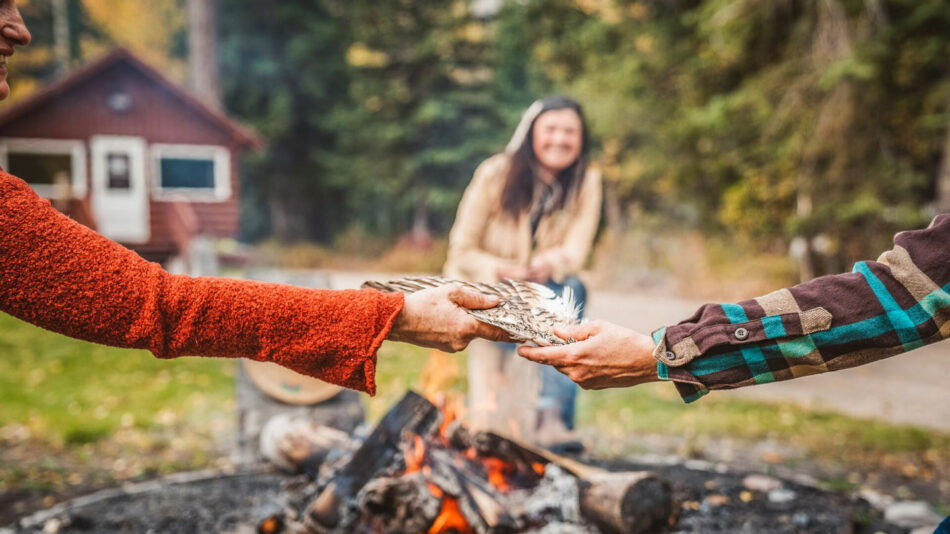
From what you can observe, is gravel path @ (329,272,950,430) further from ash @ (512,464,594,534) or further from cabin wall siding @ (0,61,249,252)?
cabin wall siding @ (0,61,249,252)

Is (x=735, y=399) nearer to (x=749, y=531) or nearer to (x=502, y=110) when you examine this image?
(x=749, y=531)

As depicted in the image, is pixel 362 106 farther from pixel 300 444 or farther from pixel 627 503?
Result: pixel 627 503

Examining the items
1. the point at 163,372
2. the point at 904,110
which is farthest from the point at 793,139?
the point at 163,372

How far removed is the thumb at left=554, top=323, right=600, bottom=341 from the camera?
179cm

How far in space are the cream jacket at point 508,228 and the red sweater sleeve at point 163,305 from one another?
2226mm

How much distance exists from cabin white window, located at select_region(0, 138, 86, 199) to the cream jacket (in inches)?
562

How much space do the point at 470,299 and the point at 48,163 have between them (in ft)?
60.0

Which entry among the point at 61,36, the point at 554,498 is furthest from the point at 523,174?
the point at 61,36

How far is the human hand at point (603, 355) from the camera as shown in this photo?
5.75 ft

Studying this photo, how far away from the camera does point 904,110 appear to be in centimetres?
907

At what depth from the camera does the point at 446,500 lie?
274cm

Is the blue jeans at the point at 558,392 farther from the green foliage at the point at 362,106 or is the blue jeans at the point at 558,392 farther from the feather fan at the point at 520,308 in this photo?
the green foliage at the point at 362,106

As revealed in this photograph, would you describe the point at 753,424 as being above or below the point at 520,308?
below

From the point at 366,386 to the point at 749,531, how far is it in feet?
6.78
